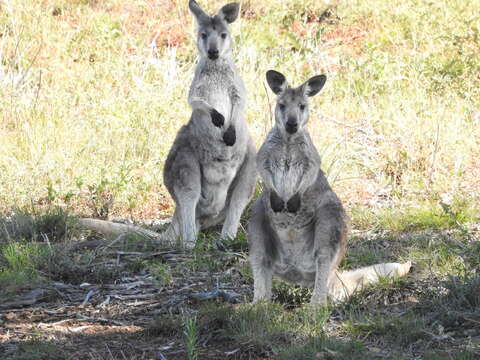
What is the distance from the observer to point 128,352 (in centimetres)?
410

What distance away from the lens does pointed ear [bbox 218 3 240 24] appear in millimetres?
7004

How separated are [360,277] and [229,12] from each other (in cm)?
312

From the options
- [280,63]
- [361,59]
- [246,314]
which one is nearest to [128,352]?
[246,314]

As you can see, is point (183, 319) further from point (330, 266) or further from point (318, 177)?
point (318, 177)

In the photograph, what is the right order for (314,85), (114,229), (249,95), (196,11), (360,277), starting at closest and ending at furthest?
(360,277) → (314,85) → (114,229) → (196,11) → (249,95)

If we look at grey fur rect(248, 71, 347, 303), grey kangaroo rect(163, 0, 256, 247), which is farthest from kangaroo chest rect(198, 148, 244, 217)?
grey fur rect(248, 71, 347, 303)

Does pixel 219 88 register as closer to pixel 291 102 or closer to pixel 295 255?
pixel 291 102

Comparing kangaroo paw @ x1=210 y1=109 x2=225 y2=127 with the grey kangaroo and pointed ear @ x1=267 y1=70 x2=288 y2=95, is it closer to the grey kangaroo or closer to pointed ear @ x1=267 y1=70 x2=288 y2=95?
the grey kangaroo

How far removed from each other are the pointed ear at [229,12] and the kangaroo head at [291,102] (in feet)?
6.82

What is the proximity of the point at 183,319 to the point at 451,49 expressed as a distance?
706 cm

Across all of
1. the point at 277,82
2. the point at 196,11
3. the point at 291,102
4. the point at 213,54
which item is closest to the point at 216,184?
the point at 213,54

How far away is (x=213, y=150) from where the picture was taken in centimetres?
677

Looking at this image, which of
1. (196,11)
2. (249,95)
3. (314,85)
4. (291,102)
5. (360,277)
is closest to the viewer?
(360,277)

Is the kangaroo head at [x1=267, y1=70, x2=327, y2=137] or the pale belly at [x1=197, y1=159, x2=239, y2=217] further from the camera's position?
the pale belly at [x1=197, y1=159, x2=239, y2=217]
